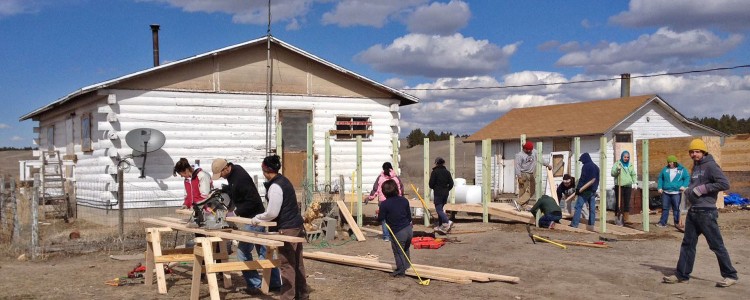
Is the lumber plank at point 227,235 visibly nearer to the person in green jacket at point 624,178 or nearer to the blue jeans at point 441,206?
the blue jeans at point 441,206

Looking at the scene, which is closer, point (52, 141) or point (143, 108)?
point (143, 108)

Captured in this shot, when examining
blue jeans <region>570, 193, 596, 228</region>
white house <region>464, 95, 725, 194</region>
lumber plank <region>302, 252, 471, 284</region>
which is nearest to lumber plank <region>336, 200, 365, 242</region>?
lumber plank <region>302, 252, 471, 284</region>

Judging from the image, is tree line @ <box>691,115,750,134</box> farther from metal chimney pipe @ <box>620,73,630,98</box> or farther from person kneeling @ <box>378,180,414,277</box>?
person kneeling @ <box>378,180,414,277</box>

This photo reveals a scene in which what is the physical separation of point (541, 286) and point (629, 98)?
24173mm

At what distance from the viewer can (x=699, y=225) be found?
29.2 ft

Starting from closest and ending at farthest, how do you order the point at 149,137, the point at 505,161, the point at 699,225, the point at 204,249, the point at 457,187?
1. the point at 204,249
2. the point at 699,225
3. the point at 149,137
4. the point at 457,187
5. the point at 505,161

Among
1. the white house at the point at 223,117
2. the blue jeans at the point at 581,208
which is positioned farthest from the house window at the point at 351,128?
the blue jeans at the point at 581,208

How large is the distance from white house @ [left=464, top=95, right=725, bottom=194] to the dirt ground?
14259 millimetres

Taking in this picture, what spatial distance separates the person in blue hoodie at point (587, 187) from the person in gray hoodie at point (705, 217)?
5257 millimetres

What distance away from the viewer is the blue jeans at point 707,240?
883 centimetres

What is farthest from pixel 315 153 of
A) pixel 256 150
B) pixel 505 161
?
pixel 505 161

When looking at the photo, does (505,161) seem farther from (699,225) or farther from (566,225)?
(699,225)

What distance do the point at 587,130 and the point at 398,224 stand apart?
1993cm

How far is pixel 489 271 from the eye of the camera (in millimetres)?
10312
